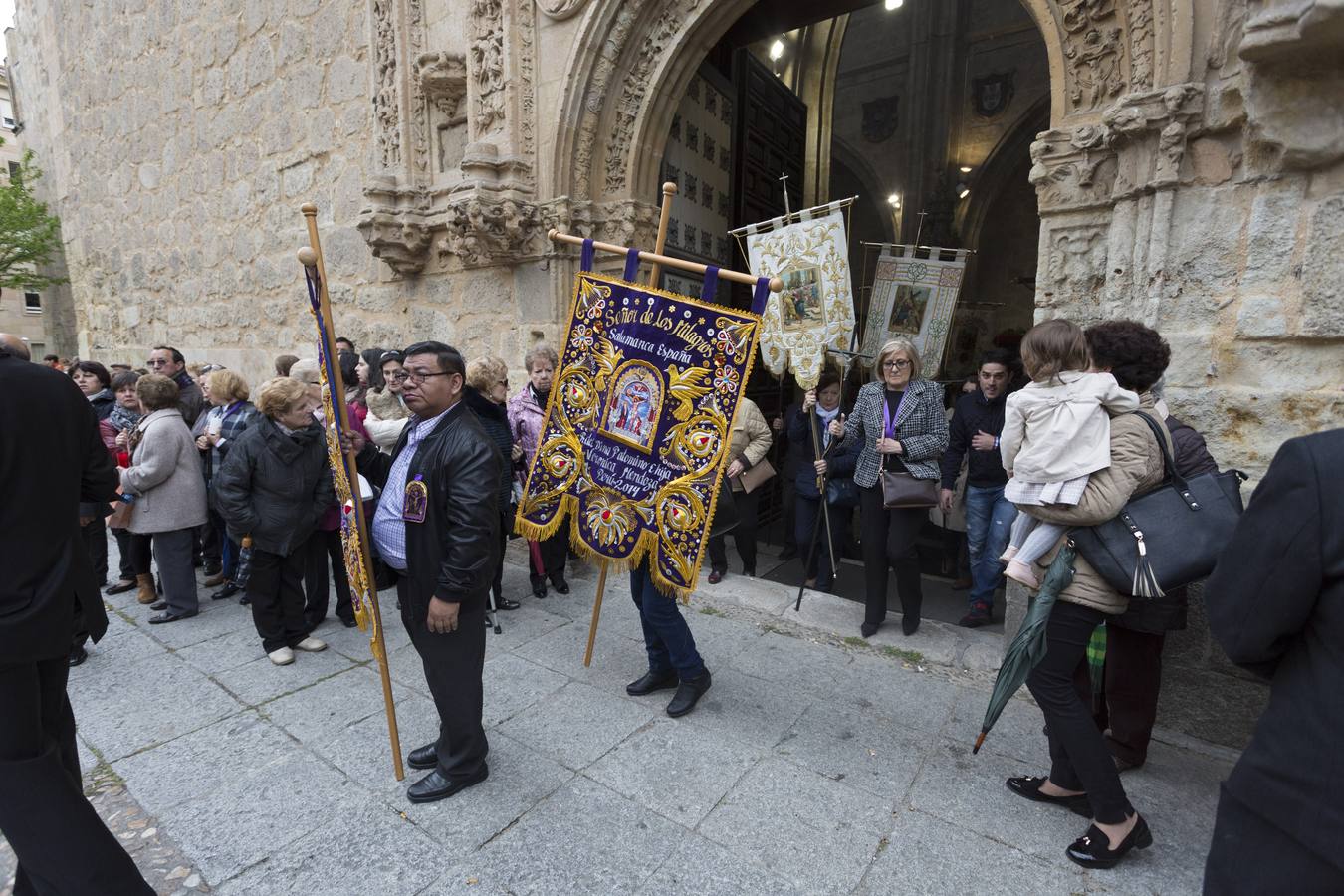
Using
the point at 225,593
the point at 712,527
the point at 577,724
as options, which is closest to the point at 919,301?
the point at 712,527

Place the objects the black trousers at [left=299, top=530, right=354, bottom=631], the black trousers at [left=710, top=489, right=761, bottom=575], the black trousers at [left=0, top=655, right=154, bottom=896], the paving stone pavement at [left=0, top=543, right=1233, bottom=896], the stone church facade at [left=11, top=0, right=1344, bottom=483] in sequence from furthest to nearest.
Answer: the black trousers at [left=710, top=489, right=761, bottom=575]
the black trousers at [left=299, top=530, right=354, bottom=631]
the stone church facade at [left=11, top=0, right=1344, bottom=483]
the paving stone pavement at [left=0, top=543, right=1233, bottom=896]
the black trousers at [left=0, top=655, right=154, bottom=896]

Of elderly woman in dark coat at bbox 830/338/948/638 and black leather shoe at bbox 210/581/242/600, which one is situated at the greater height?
elderly woman in dark coat at bbox 830/338/948/638

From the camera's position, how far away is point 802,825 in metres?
2.30

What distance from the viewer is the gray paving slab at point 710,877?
201 cm

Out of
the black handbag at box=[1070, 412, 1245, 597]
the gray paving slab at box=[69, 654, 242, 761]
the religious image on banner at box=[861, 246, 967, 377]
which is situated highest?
the religious image on banner at box=[861, 246, 967, 377]

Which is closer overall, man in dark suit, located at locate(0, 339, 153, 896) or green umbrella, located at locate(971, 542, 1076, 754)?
man in dark suit, located at locate(0, 339, 153, 896)

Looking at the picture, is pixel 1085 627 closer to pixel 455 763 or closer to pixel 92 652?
pixel 455 763

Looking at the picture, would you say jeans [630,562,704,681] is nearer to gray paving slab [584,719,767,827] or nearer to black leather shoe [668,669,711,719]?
black leather shoe [668,669,711,719]

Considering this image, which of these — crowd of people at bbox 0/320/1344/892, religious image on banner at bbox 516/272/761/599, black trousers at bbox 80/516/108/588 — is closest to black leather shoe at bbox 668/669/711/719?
crowd of people at bbox 0/320/1344/892

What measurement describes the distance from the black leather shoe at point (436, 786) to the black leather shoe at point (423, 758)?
12cm

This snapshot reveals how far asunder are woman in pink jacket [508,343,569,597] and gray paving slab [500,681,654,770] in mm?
1390

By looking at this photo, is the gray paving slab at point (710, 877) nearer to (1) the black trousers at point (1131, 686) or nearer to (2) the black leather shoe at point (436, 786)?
(2) the black leather shoe at point (436, 786)

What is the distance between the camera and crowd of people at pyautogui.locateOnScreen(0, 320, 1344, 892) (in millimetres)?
2023

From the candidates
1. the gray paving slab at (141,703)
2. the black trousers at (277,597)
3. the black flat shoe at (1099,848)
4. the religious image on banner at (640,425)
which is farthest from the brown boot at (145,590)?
the black flat shoe at (1099,848)
